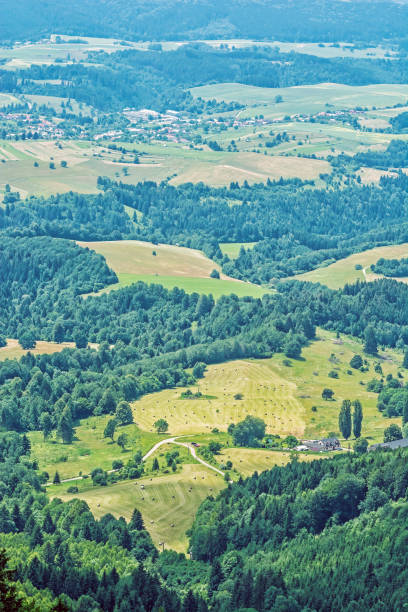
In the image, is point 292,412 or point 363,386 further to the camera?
point 363,386

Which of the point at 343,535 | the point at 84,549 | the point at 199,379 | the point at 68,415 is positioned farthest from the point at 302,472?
the point at 199,379

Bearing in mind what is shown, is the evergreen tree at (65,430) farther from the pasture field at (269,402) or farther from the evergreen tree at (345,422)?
the evergreen tree at (345,422)

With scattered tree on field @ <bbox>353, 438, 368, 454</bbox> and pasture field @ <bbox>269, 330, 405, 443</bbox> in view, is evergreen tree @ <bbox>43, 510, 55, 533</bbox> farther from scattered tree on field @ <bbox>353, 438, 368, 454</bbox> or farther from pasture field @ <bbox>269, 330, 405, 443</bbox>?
pasture field @ <bbox>269, 330, 405, 443</bbox>

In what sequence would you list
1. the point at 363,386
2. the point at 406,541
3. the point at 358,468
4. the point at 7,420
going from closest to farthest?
1. the point at 406,541
2. the point at 358,468
3. the point at 7,420
4. the point at 363,386

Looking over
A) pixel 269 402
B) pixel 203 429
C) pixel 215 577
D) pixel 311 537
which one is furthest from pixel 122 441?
pixel 215 577

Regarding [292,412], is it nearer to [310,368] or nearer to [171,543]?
[310,368]
